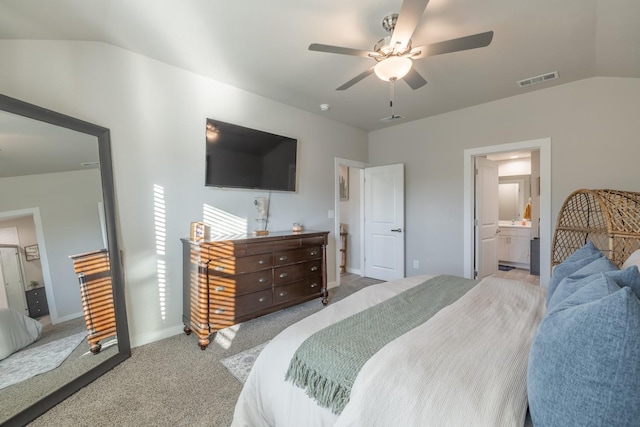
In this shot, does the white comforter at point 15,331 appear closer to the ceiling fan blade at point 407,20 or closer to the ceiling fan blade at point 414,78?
the ceiling fan blade at point 407,20

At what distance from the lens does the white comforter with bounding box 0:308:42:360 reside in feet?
5.41

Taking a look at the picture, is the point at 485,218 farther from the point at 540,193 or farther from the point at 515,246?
the point at 515,246

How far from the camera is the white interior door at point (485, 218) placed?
4.00m

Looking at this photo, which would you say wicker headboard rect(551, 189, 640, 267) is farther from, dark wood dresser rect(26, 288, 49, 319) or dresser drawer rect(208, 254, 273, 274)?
dark wood dresser rect(26, 288, 49, 319)

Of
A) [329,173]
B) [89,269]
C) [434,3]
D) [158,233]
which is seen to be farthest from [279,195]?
[434,3]

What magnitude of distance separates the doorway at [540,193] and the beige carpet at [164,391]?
3.08 metres

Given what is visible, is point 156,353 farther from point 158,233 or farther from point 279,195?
point 279,195

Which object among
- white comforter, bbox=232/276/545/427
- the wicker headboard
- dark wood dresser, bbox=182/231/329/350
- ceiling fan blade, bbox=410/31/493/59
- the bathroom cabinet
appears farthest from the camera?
the bathroom cabinet

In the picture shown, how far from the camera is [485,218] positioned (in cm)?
418

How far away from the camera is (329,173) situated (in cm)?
433

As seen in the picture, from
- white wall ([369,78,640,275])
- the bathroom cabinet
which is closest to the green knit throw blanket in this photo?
white wall ([369,78,640,275])

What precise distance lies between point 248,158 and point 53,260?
1944 millimetres

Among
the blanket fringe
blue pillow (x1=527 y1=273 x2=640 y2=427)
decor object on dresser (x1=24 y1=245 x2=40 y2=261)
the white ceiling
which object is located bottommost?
the blanket fringe

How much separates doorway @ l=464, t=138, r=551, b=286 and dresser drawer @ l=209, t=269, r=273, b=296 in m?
2.85
